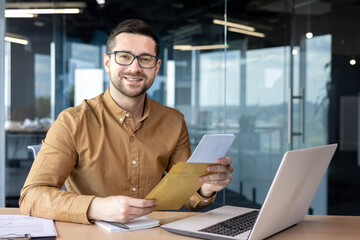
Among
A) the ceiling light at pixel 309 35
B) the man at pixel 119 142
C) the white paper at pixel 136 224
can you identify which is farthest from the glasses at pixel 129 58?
the ceiling light at pixel 309 35

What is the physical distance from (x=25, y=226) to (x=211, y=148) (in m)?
0.60

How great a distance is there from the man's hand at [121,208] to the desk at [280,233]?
0.15 feet

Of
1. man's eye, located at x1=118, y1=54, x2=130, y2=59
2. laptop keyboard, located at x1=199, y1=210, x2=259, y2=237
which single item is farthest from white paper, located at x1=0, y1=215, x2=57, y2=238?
man's eye, located at x1=118, y1=54, x2=130, y2=59

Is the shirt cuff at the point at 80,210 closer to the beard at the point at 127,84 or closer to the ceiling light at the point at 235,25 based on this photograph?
the beard at the point at 127,84

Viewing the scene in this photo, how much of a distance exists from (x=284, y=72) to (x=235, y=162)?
3.34ft

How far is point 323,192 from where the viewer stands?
4219 millimetres

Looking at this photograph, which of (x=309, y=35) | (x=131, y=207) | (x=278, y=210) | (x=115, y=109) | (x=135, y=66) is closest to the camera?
(x=278, y=210)

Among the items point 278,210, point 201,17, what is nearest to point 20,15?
point 201,17

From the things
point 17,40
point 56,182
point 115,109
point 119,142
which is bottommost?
point 56,182

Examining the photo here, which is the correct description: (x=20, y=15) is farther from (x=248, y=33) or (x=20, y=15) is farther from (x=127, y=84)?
(x=127, y=84)

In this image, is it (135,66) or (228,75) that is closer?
(135,66)

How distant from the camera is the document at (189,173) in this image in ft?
4.06

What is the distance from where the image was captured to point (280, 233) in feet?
4.20

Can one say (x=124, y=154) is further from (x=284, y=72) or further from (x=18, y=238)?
(x=284, y=72)
